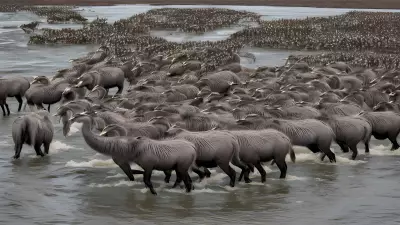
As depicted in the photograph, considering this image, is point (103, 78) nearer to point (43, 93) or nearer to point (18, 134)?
point (43, 93)

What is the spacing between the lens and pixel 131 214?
508 inches

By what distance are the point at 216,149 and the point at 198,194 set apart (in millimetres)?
979

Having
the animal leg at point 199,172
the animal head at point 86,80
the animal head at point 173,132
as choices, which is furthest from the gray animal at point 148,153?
the animal head at point 86,80

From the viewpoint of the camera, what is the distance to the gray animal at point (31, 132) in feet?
55.0

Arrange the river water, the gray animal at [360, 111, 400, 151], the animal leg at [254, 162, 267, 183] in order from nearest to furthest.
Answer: the river water, the animal leg at [254, 162, 267, 183], the gray animal at [360, 111, 400, 151]

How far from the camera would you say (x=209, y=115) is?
17.0 m

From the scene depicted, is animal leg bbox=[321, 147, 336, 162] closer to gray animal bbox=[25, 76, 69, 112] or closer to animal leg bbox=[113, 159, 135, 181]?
animal leg bbox=[113, 159, 135, 181]

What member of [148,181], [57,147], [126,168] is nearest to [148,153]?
[148,181]

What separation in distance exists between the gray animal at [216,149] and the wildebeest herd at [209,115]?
20 millimetres

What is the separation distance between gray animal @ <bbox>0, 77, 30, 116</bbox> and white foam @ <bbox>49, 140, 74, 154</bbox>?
464 cm

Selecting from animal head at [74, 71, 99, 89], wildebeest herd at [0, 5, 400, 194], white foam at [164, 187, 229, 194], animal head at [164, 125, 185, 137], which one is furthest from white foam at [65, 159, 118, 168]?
animal head at [74, 71, 99, 89]

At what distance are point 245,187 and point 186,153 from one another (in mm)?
1718

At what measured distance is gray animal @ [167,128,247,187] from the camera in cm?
1424

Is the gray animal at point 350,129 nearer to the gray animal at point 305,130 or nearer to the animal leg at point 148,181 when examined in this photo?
the gray animal at point 305,130
